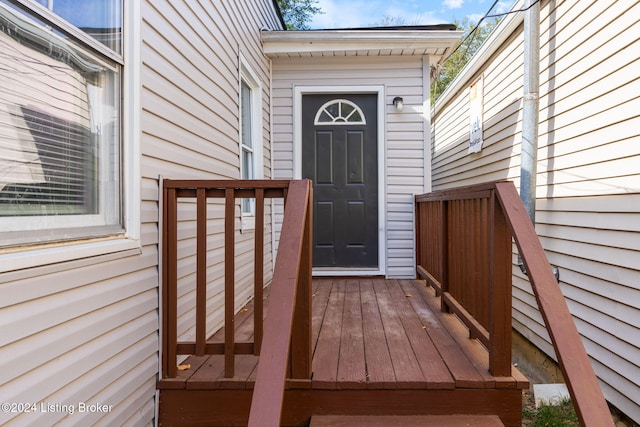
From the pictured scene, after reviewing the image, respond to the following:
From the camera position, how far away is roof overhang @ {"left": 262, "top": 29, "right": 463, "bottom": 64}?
13.3 feet

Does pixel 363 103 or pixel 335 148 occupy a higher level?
pixel 363 103

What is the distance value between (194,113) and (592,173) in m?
2.77

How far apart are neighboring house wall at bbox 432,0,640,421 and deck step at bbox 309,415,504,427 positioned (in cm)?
132

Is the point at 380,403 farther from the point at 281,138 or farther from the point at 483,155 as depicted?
the point at 483,155

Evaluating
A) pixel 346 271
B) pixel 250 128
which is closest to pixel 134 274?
pixel 250 128

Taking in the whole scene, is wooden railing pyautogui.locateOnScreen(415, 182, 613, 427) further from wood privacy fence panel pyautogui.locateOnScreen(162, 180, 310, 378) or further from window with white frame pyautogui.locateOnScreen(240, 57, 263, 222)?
window with white frame pyautogui.locateOnScreen(240, 57, 263, 222)

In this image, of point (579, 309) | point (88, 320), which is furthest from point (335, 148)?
point (88, 320)

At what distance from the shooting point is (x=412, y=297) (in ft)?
11.3

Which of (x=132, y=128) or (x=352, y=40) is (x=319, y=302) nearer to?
(x=132, y=128)

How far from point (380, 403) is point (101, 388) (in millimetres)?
1162

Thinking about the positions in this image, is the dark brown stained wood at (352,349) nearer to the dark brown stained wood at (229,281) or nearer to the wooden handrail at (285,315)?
the wooden handrail at (285,315)

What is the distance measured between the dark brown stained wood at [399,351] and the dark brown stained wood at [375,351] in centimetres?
3

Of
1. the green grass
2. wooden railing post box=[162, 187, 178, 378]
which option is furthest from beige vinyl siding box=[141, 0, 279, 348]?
the green grass

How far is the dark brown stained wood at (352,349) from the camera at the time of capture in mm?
1840
